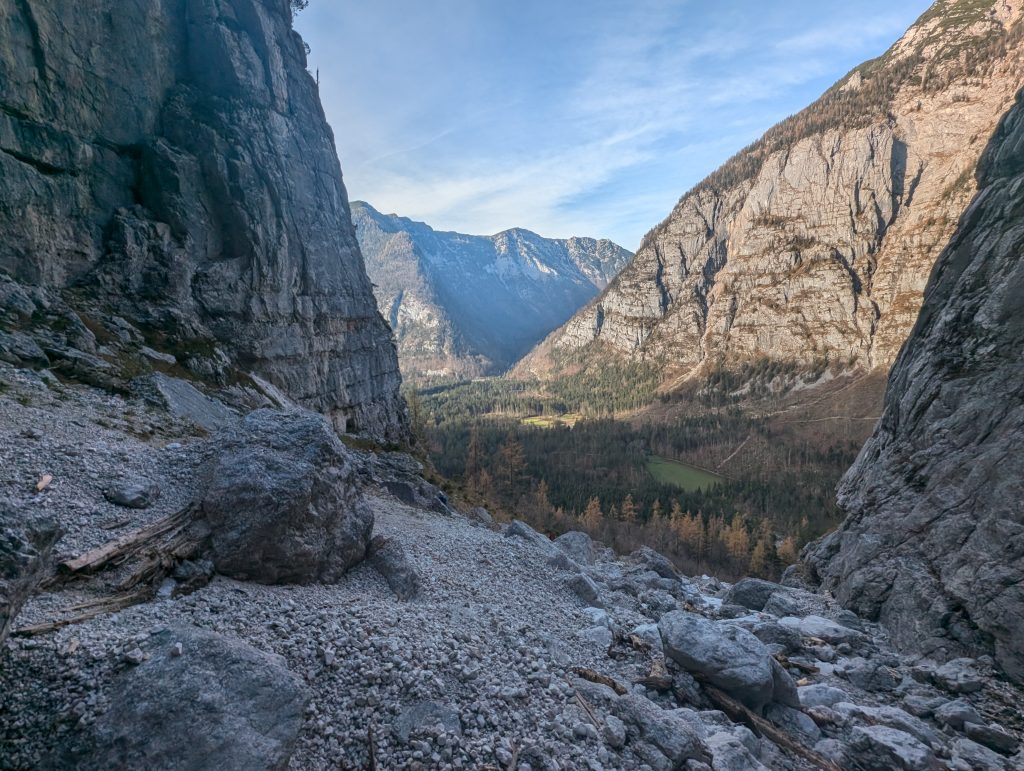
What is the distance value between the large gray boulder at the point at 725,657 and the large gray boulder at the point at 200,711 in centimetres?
793

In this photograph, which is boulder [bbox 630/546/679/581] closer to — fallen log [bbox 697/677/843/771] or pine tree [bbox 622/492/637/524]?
fallen log [bbox 697/677/843/771]

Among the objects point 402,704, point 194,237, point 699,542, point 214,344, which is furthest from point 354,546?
point 699,542

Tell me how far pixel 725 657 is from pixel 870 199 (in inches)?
7957

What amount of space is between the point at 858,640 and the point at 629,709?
36.4 ft

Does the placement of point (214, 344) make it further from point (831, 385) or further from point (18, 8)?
point (831, 385)

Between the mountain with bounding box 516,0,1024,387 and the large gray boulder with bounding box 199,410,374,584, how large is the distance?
168 metres

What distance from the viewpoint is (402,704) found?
693 cm

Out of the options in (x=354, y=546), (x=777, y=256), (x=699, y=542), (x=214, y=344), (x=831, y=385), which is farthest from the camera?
(x=777, y=256)

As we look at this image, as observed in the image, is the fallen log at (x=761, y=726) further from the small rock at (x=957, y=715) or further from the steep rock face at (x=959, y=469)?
the steep rock face at (x=959, y=469)

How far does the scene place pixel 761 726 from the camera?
8.95 meters

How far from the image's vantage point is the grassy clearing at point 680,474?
9982cm

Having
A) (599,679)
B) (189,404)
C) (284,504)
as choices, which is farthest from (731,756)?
(189,404)

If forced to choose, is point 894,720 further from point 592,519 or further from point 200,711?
point 592,519

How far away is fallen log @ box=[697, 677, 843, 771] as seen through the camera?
834cm
